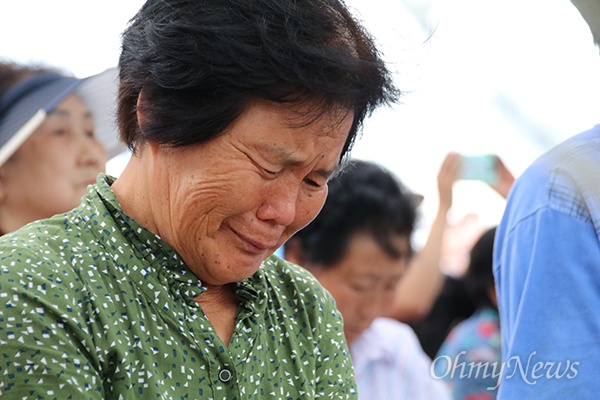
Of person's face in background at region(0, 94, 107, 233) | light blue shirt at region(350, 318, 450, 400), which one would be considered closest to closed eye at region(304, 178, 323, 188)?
person's face in background at region(0, 94, 107, 233)

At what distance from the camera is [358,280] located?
123 inches

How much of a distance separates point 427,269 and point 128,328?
2.57 metres

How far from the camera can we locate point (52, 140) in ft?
8.74

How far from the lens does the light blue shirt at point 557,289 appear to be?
186cm

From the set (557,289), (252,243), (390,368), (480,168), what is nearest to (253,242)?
(252,243)

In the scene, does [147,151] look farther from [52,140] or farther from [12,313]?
[52,140]

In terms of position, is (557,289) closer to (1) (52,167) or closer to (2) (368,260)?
(2) (368,260)

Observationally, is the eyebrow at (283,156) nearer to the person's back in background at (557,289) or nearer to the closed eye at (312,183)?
the closed eye at (312,183)

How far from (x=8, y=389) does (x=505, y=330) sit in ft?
3.78

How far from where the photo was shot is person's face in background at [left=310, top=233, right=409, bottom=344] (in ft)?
10.2

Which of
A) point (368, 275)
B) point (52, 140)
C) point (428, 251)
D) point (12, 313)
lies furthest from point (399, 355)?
→ point (12, 313)

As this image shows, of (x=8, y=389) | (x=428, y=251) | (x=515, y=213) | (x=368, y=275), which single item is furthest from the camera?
(x=428, y=251)

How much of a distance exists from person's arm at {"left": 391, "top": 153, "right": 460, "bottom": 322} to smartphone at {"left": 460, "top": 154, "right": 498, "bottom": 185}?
0.65 ft

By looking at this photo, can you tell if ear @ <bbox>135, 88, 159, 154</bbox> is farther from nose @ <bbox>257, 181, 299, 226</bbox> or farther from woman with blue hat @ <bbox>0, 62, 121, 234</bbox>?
woman with blue hat @ <bbox>0, 62, 121, 234</bbox>
